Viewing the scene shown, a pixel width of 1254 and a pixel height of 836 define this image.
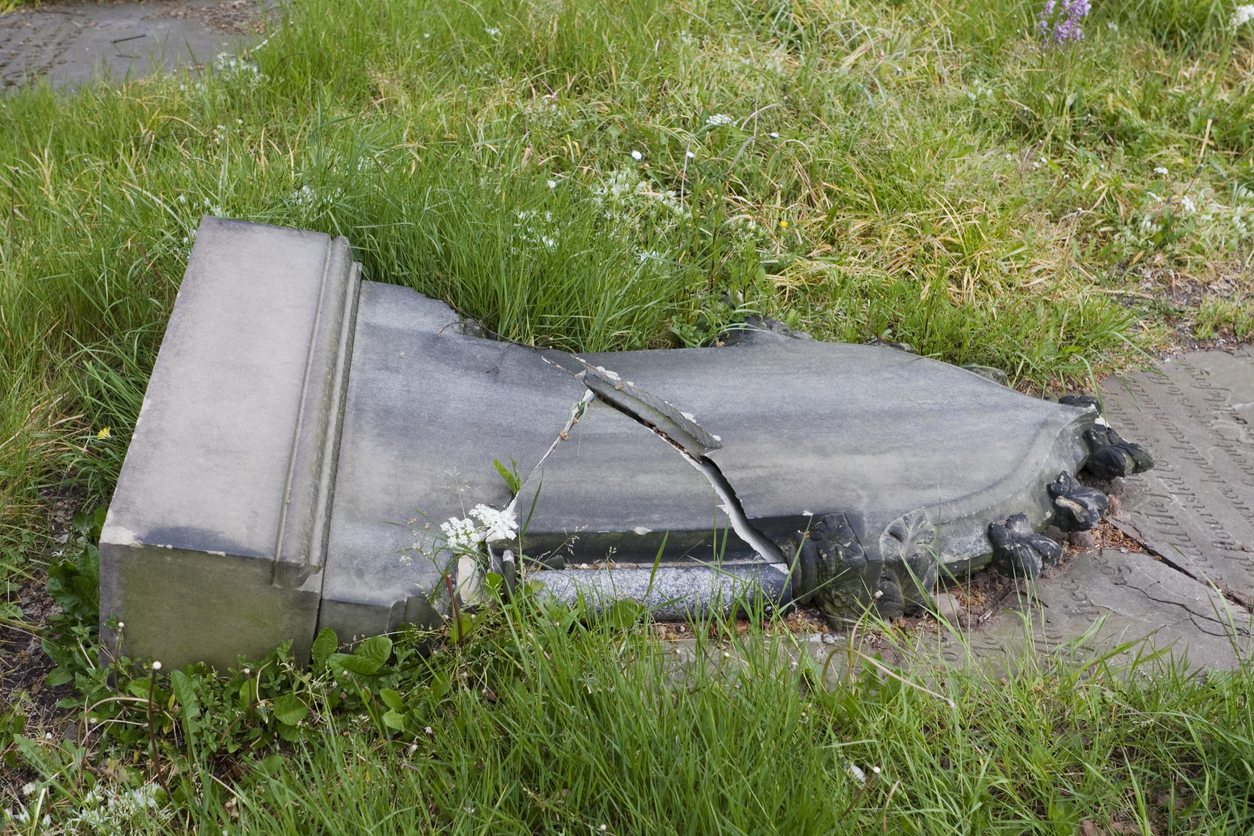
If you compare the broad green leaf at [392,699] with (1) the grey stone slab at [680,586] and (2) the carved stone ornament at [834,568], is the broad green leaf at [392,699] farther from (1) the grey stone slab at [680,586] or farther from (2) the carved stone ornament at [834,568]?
(2) the carved stone ornament at [834,568]

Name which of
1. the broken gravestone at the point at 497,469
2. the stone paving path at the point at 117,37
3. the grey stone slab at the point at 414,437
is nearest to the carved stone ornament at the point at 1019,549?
the broken gravestone at the point at 497,469

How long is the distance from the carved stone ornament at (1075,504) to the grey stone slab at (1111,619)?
0.30ft

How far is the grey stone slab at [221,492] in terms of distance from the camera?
5.17 feet

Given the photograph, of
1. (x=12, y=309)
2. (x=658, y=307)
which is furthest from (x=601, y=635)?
(x=12, y=309)

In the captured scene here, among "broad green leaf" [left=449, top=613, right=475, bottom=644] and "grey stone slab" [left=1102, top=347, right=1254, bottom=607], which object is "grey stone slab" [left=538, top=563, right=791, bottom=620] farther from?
"grey stone slab" [left=1102, top=347, right=1254, bottom=607]

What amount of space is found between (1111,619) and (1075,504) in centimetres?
29

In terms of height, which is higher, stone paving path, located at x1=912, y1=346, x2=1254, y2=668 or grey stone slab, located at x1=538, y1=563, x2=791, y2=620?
stone paving path, located at x1=912, y1=346, x2=1254, y2=668

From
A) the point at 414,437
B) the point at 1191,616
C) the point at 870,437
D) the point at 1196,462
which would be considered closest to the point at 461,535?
the point at 414,437

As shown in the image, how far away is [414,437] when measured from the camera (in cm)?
206

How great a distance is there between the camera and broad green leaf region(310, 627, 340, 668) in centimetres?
169

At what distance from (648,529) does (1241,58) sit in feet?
13.1

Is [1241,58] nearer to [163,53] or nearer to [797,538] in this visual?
[797,538]

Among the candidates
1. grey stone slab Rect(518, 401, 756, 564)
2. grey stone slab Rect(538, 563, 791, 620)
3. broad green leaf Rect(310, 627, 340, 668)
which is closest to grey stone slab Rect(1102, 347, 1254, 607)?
grey stone slab Rect(538, 563, 791, 620)

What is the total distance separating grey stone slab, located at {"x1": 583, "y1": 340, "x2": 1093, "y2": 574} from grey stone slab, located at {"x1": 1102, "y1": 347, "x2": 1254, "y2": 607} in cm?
24
